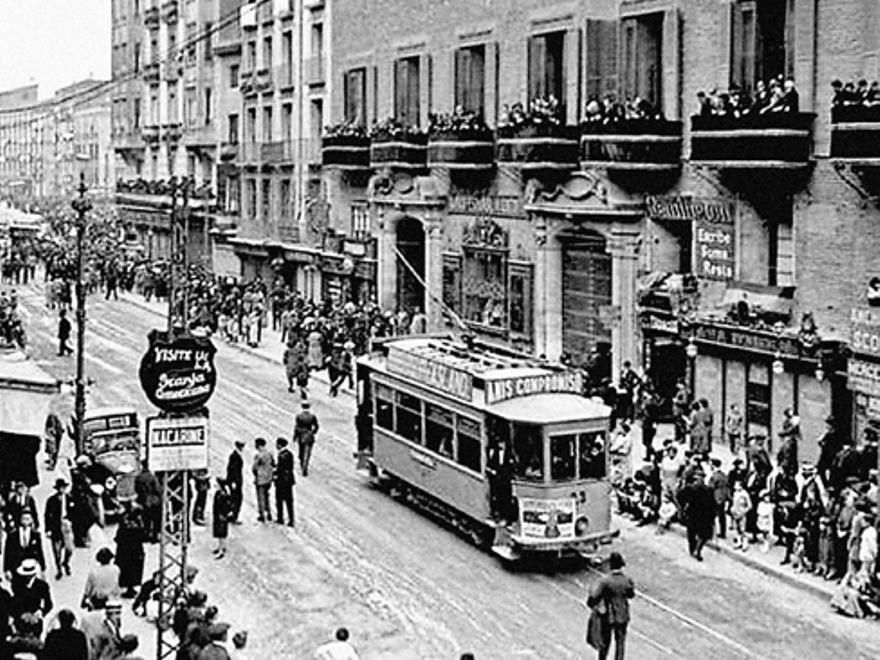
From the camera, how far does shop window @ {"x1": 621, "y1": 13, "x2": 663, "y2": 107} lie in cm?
3853

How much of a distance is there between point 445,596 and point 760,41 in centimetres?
1574

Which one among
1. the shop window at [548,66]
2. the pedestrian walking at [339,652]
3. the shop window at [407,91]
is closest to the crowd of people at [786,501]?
the pedestrian walking at [339,652]

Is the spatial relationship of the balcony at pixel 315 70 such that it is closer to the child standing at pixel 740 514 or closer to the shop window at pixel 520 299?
the shop window at pixel 520 299

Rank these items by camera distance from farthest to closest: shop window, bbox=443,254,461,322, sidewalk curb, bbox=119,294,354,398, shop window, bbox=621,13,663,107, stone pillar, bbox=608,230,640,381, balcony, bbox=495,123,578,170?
shop window, bbox=443,254,461,322 < sidewalk curb, bbox=119,294,354,398 < balcony, bbox=495,123,578,170 < stone pillar, bbox=608,230,640,381 < shop window, bbox=621,13,663,107

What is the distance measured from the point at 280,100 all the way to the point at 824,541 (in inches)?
1865

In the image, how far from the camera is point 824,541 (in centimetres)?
2364

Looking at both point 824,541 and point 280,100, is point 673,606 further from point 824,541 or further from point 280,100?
point 280,100

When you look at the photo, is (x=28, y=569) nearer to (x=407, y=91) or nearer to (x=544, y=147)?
(x=544, y=147)

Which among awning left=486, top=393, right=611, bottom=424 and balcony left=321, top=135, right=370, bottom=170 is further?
balcony left=321, top=135, right=370, bottom=170

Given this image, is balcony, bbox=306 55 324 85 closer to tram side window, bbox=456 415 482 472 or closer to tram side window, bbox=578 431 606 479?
tram side window, bbox=456 415 482 472

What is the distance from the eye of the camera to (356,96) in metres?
59.3

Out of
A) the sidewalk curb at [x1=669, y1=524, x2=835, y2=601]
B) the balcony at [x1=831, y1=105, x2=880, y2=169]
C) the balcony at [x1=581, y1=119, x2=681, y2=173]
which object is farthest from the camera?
the balcony at [x1=581, y1=119, x2=681, y2=173]

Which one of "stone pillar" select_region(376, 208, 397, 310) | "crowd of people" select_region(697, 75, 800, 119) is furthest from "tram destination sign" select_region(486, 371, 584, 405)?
"stone pillar" select_region(376, 208, 397, 310)

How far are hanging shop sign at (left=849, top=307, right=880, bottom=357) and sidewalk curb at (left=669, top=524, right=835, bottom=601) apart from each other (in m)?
3.48
